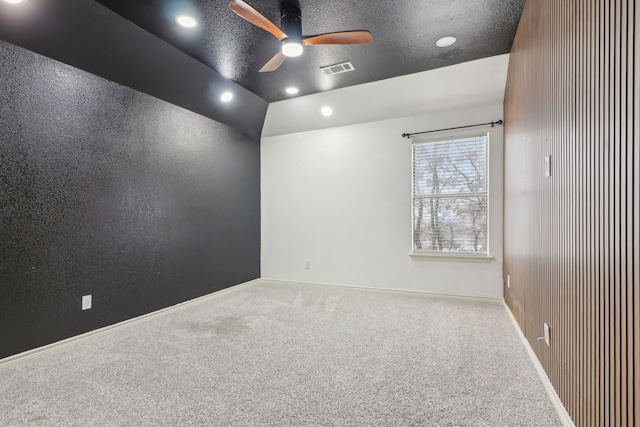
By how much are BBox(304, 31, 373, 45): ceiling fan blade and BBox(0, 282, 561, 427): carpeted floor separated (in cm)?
257

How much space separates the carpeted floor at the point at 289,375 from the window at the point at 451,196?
3.38 ft

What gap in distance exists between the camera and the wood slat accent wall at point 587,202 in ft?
3.29

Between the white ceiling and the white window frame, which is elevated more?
the white ceiling

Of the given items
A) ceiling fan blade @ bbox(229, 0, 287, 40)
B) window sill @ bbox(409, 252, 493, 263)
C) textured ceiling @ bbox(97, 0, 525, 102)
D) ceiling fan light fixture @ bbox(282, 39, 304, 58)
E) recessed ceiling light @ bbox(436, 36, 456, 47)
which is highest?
recessed ceiling light @ bbox(436, 36, 456, 47)

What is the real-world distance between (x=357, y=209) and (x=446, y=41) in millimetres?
2383

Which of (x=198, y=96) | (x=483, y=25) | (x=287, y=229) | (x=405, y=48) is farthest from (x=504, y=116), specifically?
(x=198, y=96)

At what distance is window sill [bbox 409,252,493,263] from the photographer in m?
3.95

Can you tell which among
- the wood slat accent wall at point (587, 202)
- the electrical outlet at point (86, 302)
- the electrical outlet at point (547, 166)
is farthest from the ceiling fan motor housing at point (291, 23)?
the electrical outlet at point (86, 302)

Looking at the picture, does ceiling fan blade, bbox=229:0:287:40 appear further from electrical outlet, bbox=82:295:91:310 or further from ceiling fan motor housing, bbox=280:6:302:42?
electrical outlet, bbox=82:295:91:310

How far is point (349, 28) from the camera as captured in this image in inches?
113

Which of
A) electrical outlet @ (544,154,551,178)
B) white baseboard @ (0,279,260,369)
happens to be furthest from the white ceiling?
white baseboard @ (0,279,260,369)

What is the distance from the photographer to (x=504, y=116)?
376 cm

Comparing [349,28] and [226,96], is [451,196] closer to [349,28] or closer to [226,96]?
[349,28]

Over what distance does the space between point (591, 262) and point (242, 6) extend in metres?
2.49
